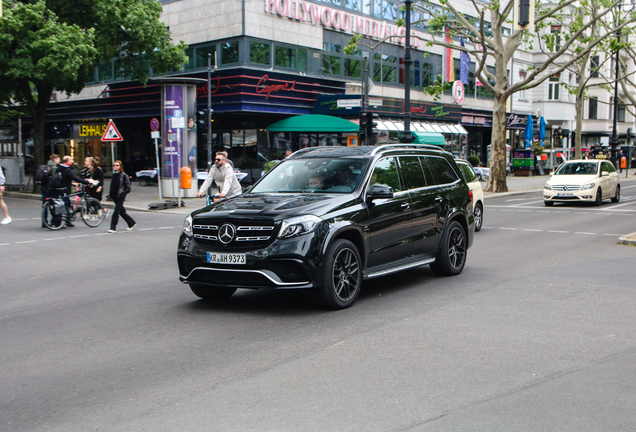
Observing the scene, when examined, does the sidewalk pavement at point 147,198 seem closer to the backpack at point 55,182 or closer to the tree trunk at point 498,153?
the tree trunk at point 498,153

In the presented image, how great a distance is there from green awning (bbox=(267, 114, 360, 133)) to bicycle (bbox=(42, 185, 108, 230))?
548 inches

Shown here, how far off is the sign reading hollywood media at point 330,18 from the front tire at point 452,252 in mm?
21825

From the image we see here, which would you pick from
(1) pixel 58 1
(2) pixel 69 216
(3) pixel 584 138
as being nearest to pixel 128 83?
(1) pixel 58 1

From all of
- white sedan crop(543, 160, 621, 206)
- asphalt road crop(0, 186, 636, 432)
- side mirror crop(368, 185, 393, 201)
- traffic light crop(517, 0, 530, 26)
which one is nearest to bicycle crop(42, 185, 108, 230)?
asphalt road crop(0, 186, 636, 432)

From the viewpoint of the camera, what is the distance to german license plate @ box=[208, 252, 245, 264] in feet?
22.5

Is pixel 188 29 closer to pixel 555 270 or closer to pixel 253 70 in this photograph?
pixel 253 70

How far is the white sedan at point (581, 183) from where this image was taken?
22.0m

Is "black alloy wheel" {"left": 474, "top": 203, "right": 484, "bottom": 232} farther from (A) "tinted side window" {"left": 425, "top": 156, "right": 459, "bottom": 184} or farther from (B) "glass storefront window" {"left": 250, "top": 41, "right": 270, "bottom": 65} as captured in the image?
(B) "glass storefront window" {"left": 250, "top": 41, "right": 270, "bottom": 65}

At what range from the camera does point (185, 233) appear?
7.41m

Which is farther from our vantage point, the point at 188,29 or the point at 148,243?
the point at 188,29

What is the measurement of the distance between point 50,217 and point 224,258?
10.9 meters

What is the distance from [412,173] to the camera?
29.1ft

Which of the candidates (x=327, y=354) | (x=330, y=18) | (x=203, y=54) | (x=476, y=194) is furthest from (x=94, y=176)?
(x=330, y=18)

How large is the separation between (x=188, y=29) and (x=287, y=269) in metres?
28.2
